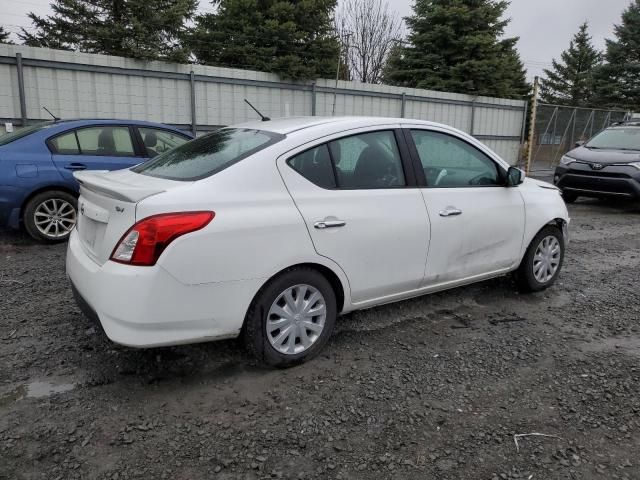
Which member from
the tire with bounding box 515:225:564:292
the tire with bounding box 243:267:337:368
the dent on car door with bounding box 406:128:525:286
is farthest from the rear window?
the tire with bounding box 515:225:564:292

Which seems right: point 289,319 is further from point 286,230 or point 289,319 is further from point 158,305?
point 158,305

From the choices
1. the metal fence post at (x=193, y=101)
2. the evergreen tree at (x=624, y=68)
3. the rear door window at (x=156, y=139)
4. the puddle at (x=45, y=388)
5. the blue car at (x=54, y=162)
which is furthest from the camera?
the evergreen tree at (x=624, y=68)

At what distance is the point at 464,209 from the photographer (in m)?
3.91

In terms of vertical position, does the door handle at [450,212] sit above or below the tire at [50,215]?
above

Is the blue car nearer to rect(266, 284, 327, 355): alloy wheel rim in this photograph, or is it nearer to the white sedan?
the white sedan

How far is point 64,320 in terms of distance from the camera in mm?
3910

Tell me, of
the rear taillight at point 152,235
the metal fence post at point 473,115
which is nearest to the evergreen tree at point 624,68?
the metal fence post at point 473,115

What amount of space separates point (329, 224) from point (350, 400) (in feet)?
3.40

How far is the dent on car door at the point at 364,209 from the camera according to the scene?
3.20 m

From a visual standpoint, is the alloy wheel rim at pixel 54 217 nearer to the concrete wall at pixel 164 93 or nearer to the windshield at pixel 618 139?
the concrete wall at pixel 164 93

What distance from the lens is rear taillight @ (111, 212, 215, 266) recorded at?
267cm

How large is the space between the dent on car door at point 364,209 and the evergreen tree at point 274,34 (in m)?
14.6

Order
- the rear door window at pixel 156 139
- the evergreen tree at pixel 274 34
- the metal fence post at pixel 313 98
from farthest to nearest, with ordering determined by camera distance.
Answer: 1. the evergreen tree at pixel 274 34
2. the metal fence post at pixel 313 98
3. the rear door window at pixel 156 139

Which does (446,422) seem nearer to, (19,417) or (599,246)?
(19,417)
